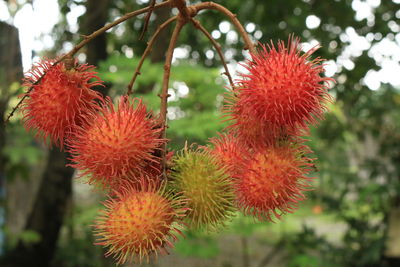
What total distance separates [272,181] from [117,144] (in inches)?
18.8

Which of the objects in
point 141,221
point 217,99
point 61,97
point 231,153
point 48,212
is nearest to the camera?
point 141,221

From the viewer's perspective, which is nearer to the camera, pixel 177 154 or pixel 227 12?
pixel 227 12

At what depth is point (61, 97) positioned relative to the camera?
118 centimetres

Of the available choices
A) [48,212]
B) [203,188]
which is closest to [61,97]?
[203,188]

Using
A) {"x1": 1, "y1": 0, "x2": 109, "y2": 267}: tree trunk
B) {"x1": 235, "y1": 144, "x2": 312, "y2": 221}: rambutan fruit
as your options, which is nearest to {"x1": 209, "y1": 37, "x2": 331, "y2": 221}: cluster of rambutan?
{"x1": 235, "y1": 144, "x2": 312, "y2": 221}: rambutan fruit

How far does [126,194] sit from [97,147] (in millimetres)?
157

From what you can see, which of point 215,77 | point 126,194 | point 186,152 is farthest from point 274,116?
point 215,77

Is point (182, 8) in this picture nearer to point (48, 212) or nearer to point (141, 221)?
point (141, 221)

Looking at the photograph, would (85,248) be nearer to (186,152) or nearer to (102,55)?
(102,55)

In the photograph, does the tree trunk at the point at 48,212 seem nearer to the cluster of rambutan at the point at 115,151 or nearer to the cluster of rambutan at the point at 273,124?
the cluster of rambutan at the point at 115,151

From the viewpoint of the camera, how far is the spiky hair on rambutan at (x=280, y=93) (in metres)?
1.14

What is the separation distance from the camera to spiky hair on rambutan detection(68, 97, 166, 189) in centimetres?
112

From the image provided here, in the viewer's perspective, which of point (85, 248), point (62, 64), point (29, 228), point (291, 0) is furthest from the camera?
point (85, 248)

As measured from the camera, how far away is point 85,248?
22.4 ft
